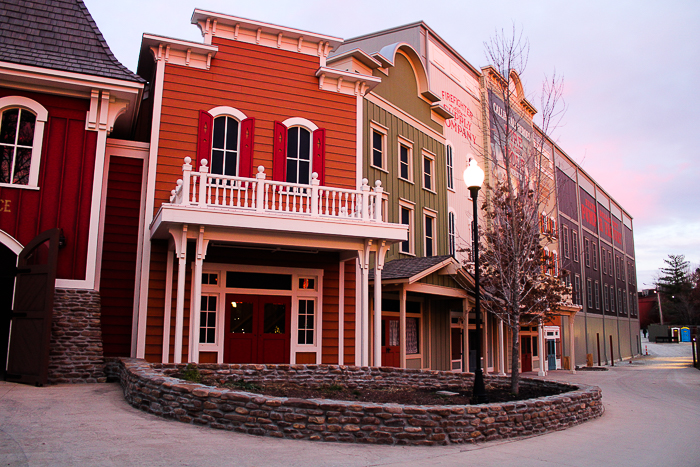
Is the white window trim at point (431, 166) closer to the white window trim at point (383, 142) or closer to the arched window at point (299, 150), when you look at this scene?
the white window trim at point (383, 142)

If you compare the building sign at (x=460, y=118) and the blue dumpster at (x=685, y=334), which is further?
the blue dumpster at (x=685, y=334)

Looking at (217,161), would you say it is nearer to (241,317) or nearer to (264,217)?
(264,217)

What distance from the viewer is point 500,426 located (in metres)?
8.10

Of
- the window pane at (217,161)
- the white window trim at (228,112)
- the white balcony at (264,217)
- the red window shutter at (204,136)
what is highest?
the white window trim at (228,112)

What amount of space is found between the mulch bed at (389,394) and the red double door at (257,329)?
2895 millimetres

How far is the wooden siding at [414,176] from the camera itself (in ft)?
58.3

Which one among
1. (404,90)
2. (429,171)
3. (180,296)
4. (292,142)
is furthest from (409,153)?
(180,296)

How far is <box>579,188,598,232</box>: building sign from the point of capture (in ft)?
125

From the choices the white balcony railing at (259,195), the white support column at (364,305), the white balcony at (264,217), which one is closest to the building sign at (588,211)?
the white balcony railing at (259,195)

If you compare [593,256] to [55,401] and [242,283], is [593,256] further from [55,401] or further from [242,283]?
[55,401]

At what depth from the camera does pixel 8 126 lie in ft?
39.6

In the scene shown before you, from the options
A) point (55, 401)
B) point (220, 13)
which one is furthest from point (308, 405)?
point (220, 13)

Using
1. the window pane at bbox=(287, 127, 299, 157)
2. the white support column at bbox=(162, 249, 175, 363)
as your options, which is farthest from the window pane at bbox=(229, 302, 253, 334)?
the window pane at bbox=(287, 127, 299, 157)

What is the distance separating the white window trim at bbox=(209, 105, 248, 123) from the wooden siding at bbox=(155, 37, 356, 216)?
0.46 ft
